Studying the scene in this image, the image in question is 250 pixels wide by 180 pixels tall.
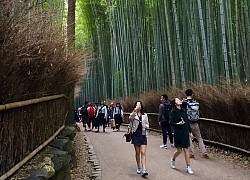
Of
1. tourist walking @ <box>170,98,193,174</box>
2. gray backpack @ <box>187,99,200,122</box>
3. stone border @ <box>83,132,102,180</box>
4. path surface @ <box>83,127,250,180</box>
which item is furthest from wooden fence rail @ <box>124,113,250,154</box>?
stone border @ <box>83,132,102,180</box>

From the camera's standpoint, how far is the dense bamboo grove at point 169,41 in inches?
356

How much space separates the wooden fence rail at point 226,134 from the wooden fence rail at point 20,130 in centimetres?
371

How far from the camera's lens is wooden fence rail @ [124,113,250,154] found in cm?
650

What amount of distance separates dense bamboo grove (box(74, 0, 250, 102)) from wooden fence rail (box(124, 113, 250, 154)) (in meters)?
1.08

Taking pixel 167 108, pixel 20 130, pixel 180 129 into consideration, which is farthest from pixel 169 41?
pixel 20 130

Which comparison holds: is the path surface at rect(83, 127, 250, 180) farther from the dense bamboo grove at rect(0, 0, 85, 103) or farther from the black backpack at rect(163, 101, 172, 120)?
the dense bamboo grove at rect(0, 0, 85, 103)

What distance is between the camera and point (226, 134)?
7.26 meters

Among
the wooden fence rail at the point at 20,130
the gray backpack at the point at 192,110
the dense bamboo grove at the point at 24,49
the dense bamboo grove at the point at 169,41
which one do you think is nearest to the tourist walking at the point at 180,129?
the gray backpack at the point at 192,110

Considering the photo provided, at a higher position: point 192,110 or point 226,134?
point 192,110

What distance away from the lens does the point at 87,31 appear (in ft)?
76.5

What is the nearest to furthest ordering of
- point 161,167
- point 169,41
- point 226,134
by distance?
point 161,167 < point 226,134 < point 169,41

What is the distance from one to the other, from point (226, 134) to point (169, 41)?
169 inches

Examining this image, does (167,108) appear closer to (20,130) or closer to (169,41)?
(169,41)

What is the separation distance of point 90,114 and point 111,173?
7.94 metres
